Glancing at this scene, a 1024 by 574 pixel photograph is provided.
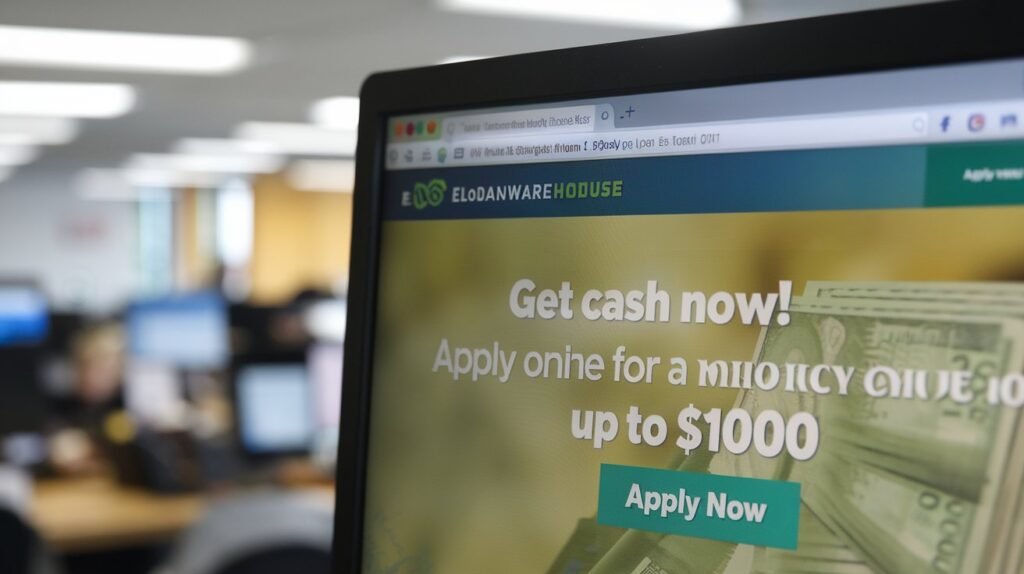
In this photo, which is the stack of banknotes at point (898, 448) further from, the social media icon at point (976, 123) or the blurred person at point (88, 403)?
the blurred person at point (88, 403)

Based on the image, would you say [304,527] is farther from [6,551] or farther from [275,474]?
[275,474]

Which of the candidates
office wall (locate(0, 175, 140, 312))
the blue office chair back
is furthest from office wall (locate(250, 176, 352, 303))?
the blue office chair back

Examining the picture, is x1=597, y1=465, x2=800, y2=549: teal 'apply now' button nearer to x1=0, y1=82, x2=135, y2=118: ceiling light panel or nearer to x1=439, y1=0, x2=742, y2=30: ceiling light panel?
x1=439, y1=0, x2=742, y2=30: ceiling light panel

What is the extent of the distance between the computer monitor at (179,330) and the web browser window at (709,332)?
13.6ft

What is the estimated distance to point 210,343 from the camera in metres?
4.65

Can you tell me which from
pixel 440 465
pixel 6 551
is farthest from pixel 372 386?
pixel 6 551

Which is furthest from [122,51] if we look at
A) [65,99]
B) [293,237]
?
[293,237]

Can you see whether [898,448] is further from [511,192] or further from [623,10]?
[623,10]

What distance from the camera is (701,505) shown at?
0.54 m

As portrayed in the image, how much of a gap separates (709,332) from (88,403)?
4042mm

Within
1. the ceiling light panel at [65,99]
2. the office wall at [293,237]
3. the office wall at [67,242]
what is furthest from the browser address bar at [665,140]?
the office wall at [293,237]

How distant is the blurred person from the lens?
12.8 ft

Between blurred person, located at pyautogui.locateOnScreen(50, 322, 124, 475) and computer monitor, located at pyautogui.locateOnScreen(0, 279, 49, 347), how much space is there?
0.32 meters

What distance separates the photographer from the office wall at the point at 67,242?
10.9m
